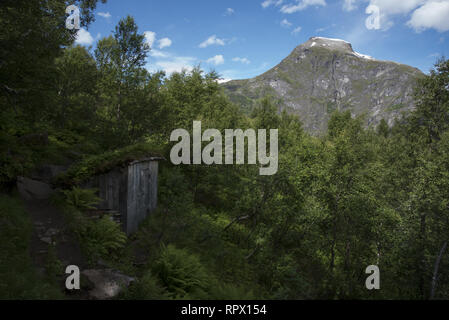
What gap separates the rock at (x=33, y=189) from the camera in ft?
31.8

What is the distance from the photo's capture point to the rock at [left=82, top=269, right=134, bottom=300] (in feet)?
20.0

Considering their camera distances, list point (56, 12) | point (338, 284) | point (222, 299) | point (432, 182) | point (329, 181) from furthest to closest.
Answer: point (56, 12) < point (329, 181) < point (432, 182) < point (338, 284) < point (222, 299)

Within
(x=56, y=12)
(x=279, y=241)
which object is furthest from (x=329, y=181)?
(x=56, y=12)

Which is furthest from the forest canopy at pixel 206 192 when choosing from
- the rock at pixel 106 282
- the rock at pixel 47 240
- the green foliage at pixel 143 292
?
the rock at pixel 47 240

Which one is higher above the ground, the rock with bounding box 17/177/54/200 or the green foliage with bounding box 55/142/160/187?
the green foliage with bounding box 55/142/160/187

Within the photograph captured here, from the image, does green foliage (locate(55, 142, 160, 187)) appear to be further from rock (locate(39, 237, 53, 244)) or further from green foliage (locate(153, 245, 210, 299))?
green foliage (locate(153, 245, 210, 299))

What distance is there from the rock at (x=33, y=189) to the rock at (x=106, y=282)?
17.3 feet

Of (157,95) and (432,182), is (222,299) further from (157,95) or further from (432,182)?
(157,95)

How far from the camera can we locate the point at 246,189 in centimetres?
1198

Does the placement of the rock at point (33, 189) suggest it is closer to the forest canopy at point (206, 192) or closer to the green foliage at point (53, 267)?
the forest canopy at point (206, 192)

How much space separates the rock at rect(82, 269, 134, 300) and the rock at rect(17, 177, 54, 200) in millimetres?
5280

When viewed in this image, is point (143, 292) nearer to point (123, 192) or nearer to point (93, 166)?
point (123, 192)

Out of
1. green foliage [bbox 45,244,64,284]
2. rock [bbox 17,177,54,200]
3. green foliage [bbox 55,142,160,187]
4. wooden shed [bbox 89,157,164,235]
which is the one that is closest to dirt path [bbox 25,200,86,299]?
green foliage [bbox 45,244,64,284]
